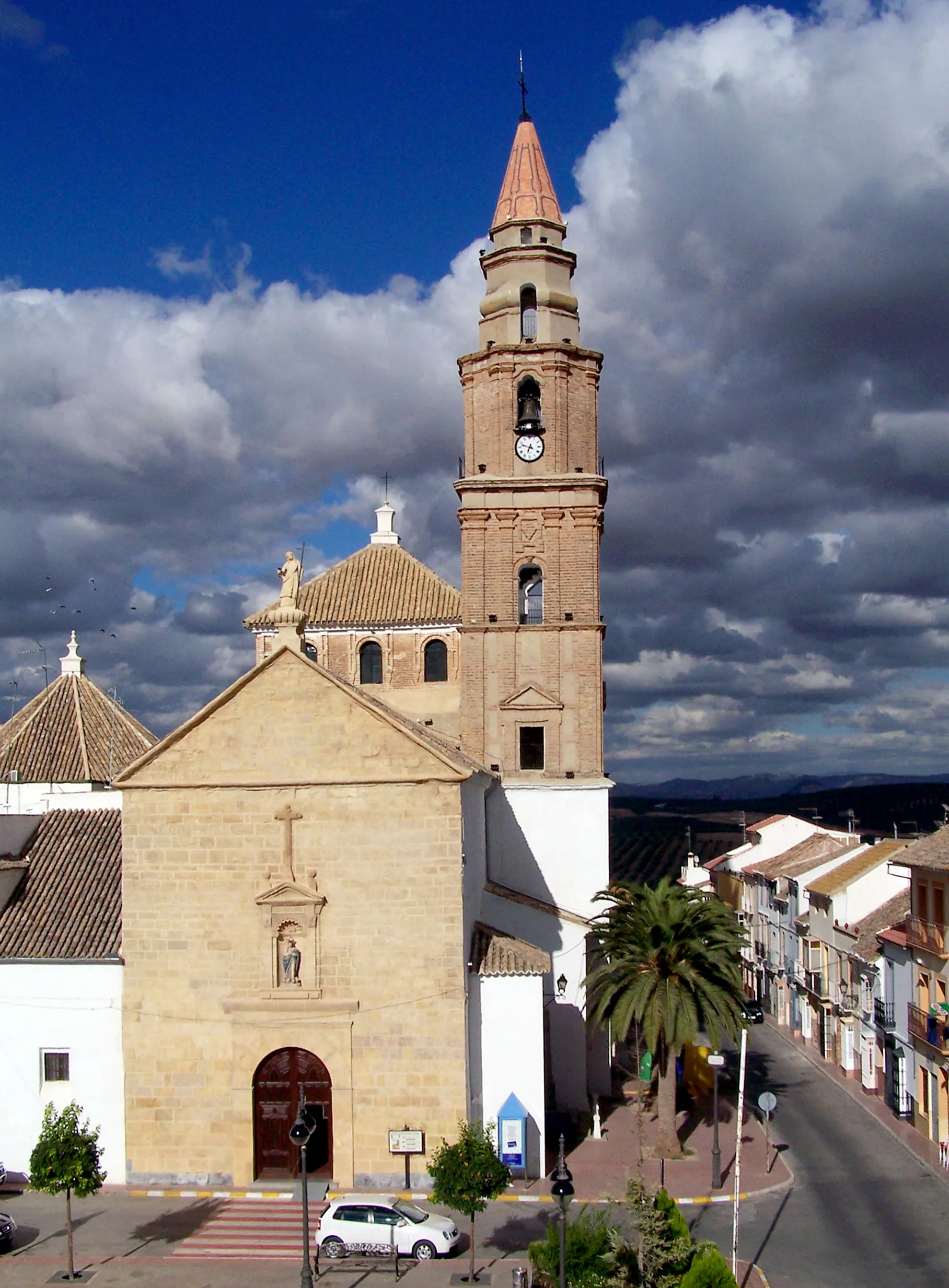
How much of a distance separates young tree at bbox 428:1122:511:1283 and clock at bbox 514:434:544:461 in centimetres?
2020

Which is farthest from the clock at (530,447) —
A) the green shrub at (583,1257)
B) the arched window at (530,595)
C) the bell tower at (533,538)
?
the green shrub at (583,1257)

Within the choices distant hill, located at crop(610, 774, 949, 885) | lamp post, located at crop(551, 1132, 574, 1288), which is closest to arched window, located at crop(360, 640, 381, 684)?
lamp post, located at crop(551, 1132, 574, 1288)

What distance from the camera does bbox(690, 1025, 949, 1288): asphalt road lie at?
21828 millimetres

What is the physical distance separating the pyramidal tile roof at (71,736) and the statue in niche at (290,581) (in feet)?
41.8

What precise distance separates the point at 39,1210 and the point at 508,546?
67.9 feet

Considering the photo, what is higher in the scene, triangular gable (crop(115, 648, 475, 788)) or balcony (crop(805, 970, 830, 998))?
triangular gable (crop(115, 648, 475, 788))

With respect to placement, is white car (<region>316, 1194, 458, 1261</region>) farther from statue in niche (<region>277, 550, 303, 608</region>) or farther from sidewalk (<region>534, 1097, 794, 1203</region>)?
statue in niche (<region>277, 550, 303, 608</region>)

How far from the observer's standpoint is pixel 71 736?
39344 mm

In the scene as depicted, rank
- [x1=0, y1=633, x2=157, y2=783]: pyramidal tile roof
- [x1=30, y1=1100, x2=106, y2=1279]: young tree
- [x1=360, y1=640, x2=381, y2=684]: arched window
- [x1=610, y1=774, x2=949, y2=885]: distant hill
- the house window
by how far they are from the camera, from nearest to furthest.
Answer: [x1=30, y1=1100, x2=106, y2=1279]: young tree, the house window, [x1=0, y1=633, x2=157, y2=783]: pyramidal tile roof, [x1=360, y1=640, x2=381, y2=684]: arched window, [x1=610, y1=774, x2=949, y2=885]: distant hill

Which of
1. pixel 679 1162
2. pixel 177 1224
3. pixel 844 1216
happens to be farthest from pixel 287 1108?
pixel 844 1216

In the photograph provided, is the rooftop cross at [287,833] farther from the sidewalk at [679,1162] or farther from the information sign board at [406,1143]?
the sidewalk at [679,1162]

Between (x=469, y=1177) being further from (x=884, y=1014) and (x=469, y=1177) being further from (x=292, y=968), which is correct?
(x=884, y=1014)

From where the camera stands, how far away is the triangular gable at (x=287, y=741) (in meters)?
26.5

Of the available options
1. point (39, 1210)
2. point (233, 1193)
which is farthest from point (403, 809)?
point (39, 1210)
